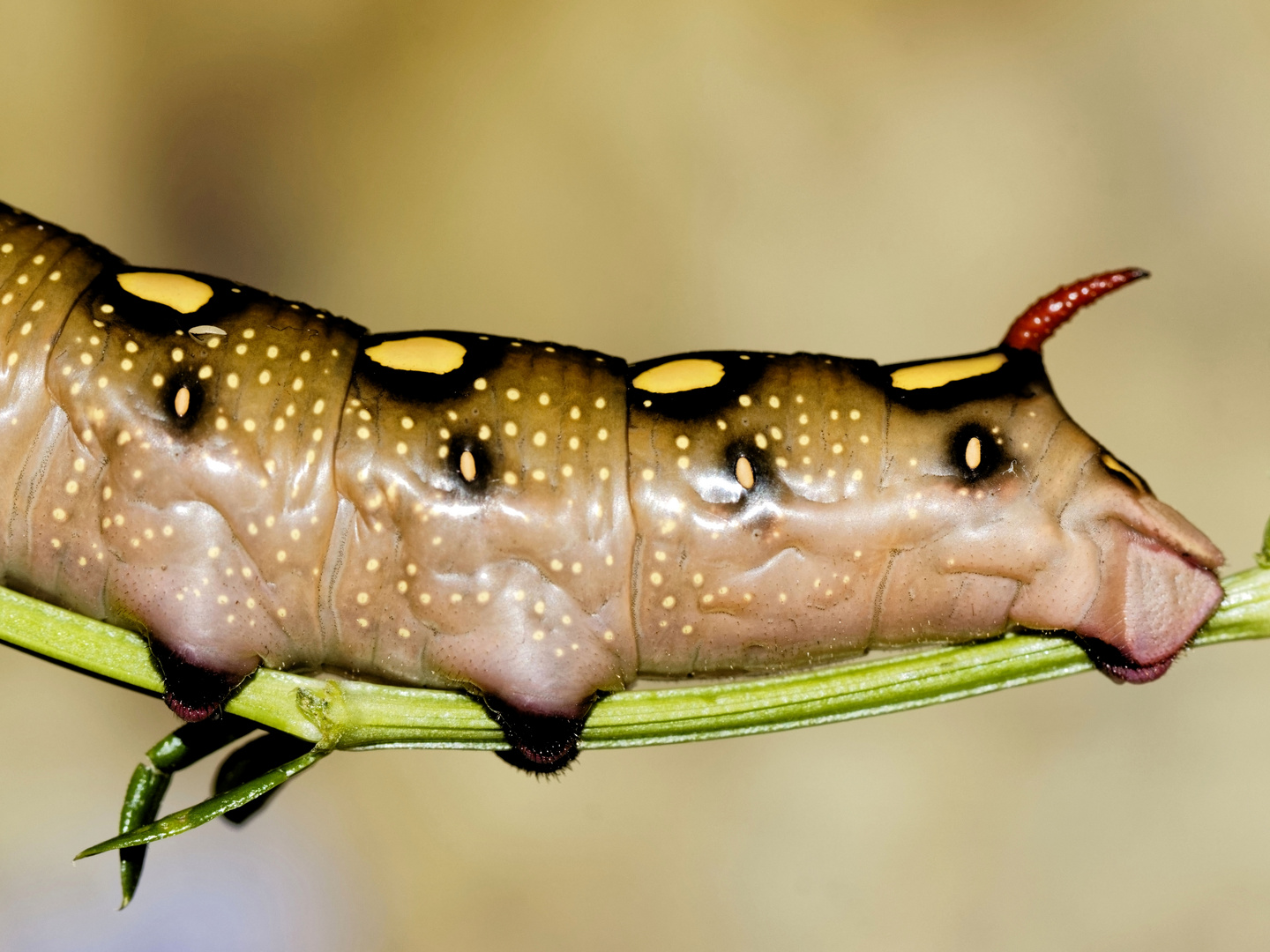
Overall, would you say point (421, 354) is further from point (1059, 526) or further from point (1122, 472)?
point (1122, 472)

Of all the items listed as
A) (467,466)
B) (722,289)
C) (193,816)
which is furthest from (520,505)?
(722,289)

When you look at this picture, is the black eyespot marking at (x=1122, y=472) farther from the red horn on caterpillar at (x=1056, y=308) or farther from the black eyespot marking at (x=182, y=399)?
the black eyespot marking at (x=182, y=399)

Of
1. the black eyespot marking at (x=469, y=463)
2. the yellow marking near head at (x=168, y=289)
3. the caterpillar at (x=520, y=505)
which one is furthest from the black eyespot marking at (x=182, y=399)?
the black eyespot marking at (x=469, y=463)

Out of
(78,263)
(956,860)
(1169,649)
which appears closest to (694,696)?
(1169,649)

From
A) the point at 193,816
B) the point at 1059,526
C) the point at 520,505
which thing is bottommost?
the point at 193,816

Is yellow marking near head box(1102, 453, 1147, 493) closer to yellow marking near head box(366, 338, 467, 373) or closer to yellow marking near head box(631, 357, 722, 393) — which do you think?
yellow marking near head box(631, 357, 722, 393)

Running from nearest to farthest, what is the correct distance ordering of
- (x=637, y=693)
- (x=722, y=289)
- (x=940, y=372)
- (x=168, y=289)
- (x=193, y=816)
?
(x=193, y=816) → (x=637, y=693) → (x=168, y=289) → (x=940, y=372) → (x=722, y=289)

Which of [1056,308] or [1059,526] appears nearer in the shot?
[1059,526]

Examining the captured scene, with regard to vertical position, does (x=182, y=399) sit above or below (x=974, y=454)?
below
